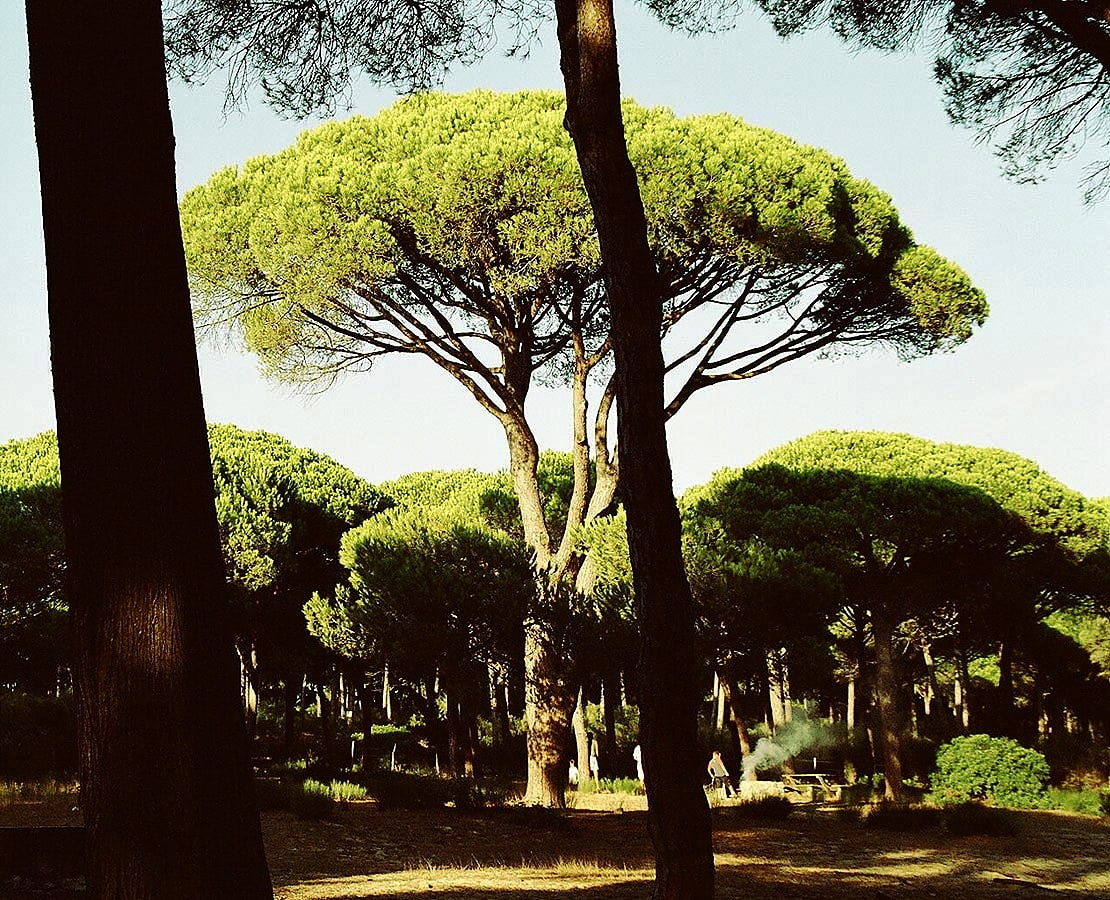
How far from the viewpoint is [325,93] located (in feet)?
25.6

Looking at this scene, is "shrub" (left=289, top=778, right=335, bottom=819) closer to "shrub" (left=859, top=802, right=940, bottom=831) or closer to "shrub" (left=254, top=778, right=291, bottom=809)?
"shrub" (left=254, top=778, right=291, bottom=809)

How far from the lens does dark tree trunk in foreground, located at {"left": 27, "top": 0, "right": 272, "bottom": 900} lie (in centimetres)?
263

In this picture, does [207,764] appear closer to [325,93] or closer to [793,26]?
[325,93]

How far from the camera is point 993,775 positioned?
16609 millimetres

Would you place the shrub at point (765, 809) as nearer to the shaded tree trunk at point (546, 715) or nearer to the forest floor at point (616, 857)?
the forest floor at point (616, 857)

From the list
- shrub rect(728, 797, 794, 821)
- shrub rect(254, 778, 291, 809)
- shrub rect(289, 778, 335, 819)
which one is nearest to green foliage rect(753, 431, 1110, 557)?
shrub rect(728, 797, 794, 821)

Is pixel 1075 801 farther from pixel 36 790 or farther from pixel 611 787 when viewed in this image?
pixel 36 790

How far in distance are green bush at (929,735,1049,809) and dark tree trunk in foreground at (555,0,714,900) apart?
45.7ft

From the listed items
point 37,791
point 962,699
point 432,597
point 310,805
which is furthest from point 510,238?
point 962,699

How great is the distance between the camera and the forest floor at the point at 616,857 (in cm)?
704

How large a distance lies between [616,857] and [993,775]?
10159mm

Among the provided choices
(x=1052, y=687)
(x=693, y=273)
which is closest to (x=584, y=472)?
(x=693, y=273)

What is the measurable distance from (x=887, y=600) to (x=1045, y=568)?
3361 millimetres

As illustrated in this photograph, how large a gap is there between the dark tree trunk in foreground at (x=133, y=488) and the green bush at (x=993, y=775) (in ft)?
53.1
